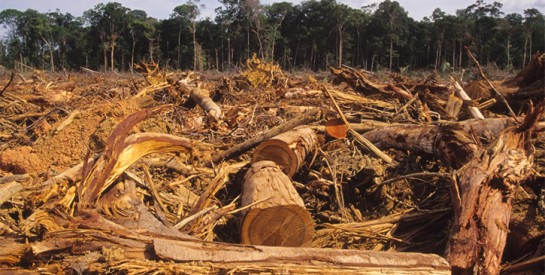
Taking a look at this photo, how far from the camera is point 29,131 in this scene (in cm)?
636

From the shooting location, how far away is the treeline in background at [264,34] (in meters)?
44.7

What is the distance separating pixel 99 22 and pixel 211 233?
166 feet

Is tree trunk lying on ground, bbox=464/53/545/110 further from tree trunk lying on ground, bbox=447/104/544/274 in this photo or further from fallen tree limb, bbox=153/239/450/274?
fallen tree limb, bbox=153/239/450/274

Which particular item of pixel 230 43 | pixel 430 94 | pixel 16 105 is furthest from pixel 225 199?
pixel 230 43

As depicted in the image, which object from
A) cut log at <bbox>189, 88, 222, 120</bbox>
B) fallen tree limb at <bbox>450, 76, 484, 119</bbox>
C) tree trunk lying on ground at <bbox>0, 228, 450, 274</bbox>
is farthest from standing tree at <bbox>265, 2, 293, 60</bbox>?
tree trunk lying on ground at <bbox>0, 228, 450, 274</bbox>

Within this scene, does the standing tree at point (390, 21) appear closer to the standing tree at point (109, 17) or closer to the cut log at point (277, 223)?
the standing tree at point (109, 17)

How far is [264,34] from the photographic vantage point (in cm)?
4256

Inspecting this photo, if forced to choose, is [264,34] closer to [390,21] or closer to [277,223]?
[390,21]

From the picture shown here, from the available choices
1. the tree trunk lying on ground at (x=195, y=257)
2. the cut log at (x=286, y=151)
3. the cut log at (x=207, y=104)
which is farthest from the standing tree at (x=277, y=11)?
the tree trunk lying on ground at (x=195, y=257)

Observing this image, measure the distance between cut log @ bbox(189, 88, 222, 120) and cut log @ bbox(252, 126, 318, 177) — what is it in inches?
111

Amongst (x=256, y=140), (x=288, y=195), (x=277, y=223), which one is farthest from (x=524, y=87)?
(x=277, y=223)

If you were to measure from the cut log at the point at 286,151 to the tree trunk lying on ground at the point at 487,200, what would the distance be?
1.53 metres

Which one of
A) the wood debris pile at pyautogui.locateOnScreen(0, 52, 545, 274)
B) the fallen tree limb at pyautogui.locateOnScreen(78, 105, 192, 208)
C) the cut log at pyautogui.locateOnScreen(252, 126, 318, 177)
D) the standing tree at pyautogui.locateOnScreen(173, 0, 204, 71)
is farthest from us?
the standing tree at pyautogui.locateOnScreen(173, 0, 204, 71)

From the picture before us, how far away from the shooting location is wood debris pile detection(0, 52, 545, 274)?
2324 mm
